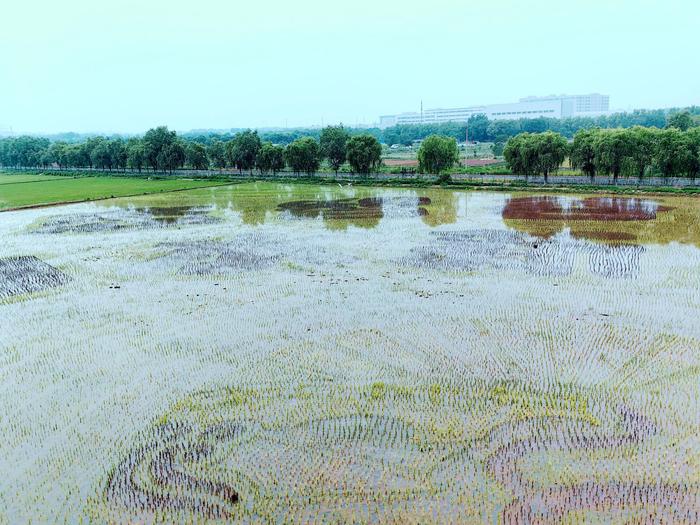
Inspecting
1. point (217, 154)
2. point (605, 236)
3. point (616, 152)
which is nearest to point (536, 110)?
point (217, 154)

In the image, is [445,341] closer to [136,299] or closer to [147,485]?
[147,485]

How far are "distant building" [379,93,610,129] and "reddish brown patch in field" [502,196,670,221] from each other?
131781mm

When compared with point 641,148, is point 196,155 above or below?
above

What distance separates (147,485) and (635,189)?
3276 centimetres

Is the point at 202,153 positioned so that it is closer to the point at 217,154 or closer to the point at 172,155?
the point at 217,154

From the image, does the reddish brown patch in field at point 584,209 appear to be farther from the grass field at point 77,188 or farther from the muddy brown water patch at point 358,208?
the grass field at point 77,188

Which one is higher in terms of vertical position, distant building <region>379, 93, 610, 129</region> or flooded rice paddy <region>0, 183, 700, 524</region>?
distant building <region>379, 93, 610, 129</region>

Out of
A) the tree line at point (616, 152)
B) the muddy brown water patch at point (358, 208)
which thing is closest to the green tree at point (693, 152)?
the tree line at point (616, 152)

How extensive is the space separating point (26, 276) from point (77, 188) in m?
29.8

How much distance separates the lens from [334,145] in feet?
153

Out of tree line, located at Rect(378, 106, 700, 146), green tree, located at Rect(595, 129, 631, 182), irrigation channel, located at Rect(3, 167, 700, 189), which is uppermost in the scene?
tree line, located at Rect(378, 106, 700, 146)

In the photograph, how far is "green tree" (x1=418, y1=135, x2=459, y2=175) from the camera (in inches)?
1626

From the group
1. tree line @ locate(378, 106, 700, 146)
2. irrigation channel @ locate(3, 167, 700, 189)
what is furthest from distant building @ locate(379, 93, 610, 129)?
irrigation channel @ locate(3, 167, 700, 189)

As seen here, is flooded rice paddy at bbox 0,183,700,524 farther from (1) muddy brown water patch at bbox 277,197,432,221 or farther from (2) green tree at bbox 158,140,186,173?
(2) green tree at bbox 158,140,186,173
